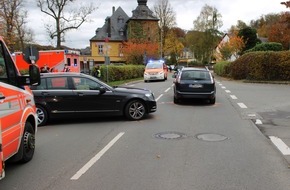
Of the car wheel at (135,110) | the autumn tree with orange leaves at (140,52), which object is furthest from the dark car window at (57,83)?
the autumn tree with orange leaves at (140,52)

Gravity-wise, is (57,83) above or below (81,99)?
above

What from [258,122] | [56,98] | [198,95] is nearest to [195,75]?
[198,95]

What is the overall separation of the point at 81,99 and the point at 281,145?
5.77 metres

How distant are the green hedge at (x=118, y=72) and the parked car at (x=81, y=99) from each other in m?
19.9

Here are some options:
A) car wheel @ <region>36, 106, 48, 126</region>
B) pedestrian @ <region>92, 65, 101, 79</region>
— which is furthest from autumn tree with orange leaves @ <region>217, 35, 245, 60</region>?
car wheel @ <region>36, 106, 48, 126</region>

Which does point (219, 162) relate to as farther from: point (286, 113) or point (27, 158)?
point (286, 113)

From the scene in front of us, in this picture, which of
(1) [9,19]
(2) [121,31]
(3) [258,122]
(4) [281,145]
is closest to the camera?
(4) [281,145]

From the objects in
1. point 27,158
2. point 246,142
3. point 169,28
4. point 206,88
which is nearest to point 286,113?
point 206,88

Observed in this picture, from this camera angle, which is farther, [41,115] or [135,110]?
[135,110]

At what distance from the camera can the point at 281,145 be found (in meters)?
7.91

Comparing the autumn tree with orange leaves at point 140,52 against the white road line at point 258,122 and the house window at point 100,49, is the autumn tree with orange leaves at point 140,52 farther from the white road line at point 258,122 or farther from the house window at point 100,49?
the white road line at point 258,122

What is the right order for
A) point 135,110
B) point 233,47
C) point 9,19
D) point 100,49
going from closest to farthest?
point 135,110 < point 9,19 < point 233,47 < point 100,49

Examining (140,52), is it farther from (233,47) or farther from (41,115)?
(41,115)

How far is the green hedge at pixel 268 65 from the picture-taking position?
3042 cm
